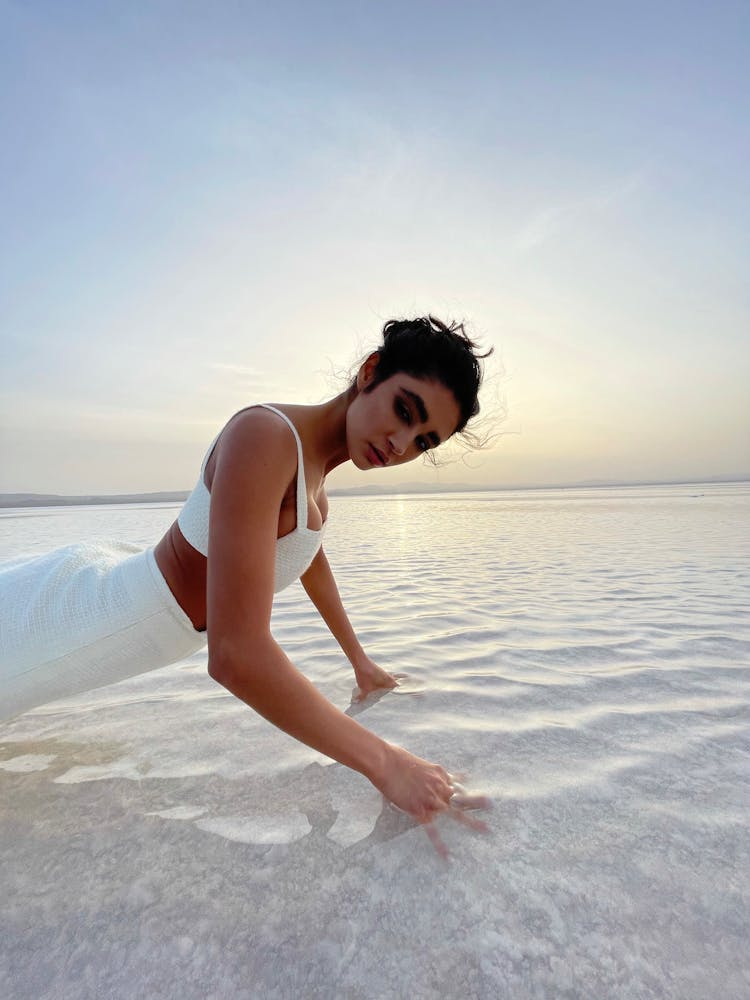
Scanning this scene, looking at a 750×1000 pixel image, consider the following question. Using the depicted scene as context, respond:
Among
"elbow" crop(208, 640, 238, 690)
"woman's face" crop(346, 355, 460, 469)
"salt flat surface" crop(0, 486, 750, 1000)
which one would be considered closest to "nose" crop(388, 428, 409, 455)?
"woman's face" crop(346, 355, 460, 469)

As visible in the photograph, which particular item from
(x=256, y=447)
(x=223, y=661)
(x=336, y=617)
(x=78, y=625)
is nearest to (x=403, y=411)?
(x=256, y=447)

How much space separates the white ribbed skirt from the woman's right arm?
579 mm

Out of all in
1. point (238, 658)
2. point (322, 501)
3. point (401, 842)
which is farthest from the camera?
point (322, 501)

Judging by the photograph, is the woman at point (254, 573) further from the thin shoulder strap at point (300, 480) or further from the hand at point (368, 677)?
the hand at point (368, 677)

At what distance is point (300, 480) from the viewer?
70.6 inches

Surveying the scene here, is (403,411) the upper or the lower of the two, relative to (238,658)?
upper

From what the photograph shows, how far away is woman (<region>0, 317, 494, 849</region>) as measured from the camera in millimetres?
1513

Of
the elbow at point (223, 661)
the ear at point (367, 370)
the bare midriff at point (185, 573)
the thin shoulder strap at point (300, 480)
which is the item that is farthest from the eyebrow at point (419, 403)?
the elbow at point (223, 661)

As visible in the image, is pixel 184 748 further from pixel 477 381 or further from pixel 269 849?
pixel 477 381

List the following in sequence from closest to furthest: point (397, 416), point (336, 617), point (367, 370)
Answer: point (397, 416), point (367, 370), point (336, 617)

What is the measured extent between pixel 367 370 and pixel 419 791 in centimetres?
144

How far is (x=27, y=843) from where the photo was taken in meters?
1.68

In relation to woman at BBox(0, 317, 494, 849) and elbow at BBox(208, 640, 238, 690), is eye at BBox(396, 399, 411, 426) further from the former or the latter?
elbow at BBox(208, 640, 238, 690)

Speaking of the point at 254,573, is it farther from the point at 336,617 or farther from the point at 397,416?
the point at 336,617
